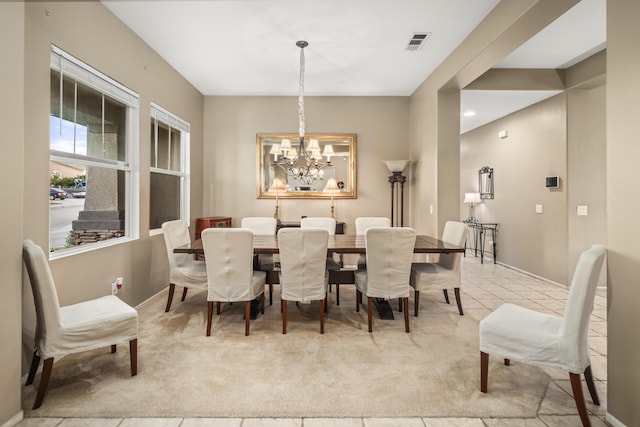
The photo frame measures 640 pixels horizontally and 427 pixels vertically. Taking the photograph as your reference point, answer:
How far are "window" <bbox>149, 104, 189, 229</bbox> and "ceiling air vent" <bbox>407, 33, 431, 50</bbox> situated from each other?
9.95ft

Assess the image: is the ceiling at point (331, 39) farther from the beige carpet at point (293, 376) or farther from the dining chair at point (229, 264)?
the beige carpet at point (293, 376)

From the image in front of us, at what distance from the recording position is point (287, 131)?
532 centimetres

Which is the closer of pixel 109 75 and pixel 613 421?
pixel 613 421

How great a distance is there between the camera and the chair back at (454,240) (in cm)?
324

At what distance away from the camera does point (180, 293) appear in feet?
13.3

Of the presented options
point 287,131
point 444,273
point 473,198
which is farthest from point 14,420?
point 473,198

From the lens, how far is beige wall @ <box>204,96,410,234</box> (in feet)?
17.4

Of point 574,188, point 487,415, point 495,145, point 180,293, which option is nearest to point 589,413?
point 487,415

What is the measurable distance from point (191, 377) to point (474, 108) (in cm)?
550

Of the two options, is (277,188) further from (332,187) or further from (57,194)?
(57,194)

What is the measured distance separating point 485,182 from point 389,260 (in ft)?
15.5

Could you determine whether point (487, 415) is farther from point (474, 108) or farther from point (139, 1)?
point (474, 108)

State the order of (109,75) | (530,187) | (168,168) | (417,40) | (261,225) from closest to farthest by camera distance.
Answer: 1. (109,75)
2. (417,40)
3. (261,225)
4. (168,168)
5. (530,187)

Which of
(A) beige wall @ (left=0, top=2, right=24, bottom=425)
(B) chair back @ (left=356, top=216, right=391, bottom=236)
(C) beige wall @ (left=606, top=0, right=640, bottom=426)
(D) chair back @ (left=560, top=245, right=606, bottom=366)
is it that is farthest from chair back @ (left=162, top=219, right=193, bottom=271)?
(C) beige wall @ (left=606, top=0, right=640, bottom=426)
